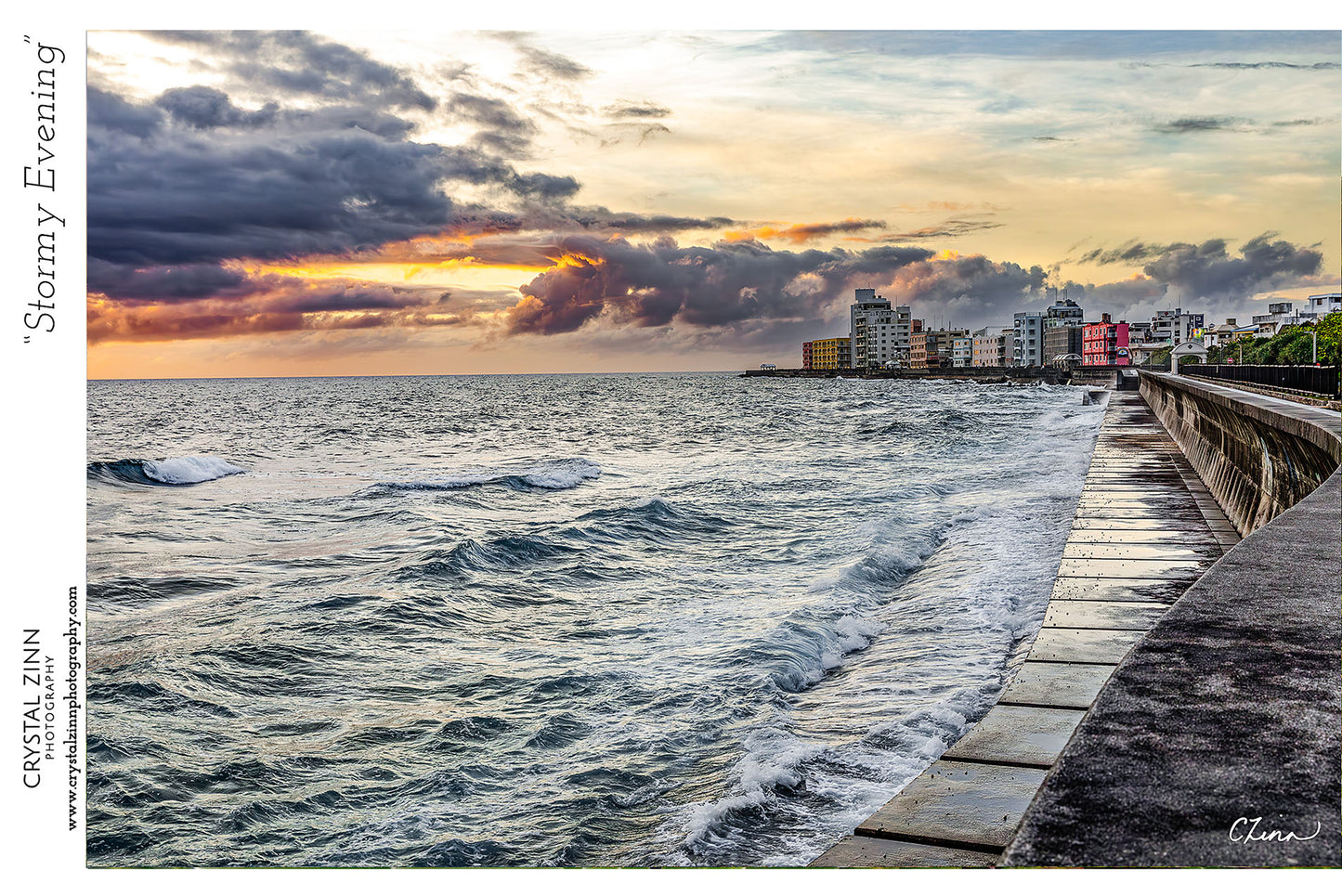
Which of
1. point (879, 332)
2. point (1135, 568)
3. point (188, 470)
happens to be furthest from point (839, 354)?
point (1135, 568)

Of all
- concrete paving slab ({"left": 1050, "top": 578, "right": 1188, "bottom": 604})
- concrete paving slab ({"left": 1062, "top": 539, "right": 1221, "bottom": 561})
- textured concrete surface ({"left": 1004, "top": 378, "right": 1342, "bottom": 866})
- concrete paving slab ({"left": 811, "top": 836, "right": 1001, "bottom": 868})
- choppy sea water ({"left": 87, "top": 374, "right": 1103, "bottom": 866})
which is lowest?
choppy sea water ({"left": 87, "top": 374, "right": 1103, "bottom": 866})

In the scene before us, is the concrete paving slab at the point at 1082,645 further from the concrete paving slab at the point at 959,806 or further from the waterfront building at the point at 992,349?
the waterfront building at the point at 992,349

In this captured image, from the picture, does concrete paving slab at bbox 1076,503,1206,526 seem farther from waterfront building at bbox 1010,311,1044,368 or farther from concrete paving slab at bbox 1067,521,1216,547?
waterfront building at bbox 1010,311,1044,368

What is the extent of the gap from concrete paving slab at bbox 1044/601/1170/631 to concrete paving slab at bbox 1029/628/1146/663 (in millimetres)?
109

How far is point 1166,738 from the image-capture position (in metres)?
1.94

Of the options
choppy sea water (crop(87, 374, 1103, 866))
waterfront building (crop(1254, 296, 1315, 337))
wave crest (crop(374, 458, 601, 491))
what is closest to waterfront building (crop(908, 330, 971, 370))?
waterfront building (crop(1254, 296, 1315, 337))

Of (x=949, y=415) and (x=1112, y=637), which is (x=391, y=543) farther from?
(x=949, y=415)

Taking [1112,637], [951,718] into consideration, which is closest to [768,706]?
[951,718]

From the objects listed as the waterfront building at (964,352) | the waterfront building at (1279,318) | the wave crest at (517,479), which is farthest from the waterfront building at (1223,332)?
the wave crest at (517,479)

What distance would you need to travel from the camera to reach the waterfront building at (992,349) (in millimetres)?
166875

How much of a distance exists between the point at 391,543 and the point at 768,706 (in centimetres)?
1011

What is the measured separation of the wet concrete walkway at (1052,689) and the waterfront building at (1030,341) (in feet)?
526

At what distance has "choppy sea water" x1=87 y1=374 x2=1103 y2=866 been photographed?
510 cm

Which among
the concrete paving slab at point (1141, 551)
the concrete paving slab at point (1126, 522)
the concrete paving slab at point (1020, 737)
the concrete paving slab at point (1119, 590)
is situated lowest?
the concrete paving slab at point (1020, 737)
